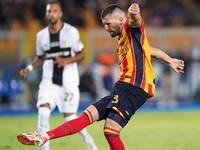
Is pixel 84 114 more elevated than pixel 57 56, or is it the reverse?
pixel 57 56

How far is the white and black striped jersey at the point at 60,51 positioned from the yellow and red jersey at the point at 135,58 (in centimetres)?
175

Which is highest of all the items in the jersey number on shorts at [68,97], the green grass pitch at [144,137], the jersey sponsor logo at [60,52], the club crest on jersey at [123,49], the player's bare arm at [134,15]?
the player's bare arm at [134,15]

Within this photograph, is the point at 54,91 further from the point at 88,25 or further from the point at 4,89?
the point at 88,25

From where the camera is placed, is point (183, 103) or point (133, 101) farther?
point (183, 103)

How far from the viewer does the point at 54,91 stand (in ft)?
20.6

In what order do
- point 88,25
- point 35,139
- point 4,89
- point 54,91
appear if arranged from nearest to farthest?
point 35,139, point 54,91, point 4,89, point 88,25

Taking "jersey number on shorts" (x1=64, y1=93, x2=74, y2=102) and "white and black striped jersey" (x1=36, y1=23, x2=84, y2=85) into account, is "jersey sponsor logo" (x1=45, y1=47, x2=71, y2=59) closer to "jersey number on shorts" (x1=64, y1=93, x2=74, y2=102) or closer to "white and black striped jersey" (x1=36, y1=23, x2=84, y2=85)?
"white and black striped jersey" (x1=36, y1=23, x2=84, y2=85)

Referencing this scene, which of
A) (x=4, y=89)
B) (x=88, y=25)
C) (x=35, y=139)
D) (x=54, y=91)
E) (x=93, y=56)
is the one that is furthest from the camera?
(x=88, y=25)

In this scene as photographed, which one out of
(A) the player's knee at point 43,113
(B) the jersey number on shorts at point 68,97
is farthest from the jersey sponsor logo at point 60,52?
(A) the player's knee at point 43,113

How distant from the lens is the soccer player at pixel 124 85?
4.58 metres

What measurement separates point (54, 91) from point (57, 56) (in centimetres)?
60

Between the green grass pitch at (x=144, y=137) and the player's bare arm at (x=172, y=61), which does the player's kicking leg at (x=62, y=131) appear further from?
the green grass pitch at (x=144, y=137)

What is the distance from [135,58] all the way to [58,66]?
6.02 ft

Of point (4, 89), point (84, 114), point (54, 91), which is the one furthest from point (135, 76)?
point (4, 89)
